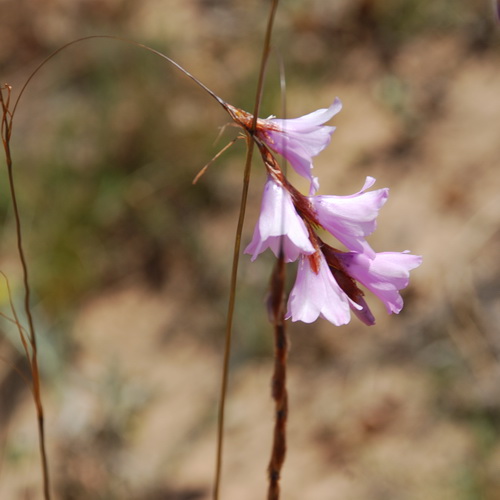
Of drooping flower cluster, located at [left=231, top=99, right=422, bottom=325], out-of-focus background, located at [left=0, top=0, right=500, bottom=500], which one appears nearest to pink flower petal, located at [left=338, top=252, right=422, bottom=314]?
drooping flower cluster, located at [left=231, top=99, right=422, bottom=325]

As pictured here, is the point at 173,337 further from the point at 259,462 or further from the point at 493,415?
the point at 493,415

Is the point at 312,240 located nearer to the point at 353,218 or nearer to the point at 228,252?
the point at 353,218

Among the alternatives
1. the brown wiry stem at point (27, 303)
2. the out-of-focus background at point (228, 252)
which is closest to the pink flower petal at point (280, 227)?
the brown wiry stem at point (27, 303)

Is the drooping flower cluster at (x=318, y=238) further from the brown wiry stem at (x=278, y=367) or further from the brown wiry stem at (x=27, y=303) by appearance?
the brown wiry stem at (x=27, y=303)

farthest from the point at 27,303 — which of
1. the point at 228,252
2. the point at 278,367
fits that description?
the point at 228,252

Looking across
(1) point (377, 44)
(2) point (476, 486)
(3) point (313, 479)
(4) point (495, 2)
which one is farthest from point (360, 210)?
(1) point (377, 44)
